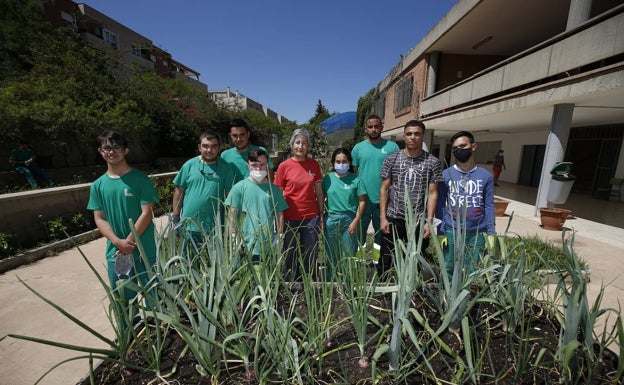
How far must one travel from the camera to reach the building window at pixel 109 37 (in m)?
20.7

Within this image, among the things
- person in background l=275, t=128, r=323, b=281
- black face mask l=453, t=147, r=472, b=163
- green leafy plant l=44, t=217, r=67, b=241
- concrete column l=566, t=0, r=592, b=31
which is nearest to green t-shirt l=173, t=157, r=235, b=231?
person in background l=275, t=128, r=323, b=281

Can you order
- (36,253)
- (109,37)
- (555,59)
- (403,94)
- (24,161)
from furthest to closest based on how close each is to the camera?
1. (109,37)
2. (403,94)
3. (24,161)
4. (555,59)
5. (36,253)

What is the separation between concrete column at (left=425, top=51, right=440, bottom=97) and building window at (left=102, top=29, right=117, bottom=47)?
2215cm

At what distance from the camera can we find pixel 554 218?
543 cm

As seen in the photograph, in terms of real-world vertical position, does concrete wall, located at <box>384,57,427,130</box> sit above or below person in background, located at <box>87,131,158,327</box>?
above

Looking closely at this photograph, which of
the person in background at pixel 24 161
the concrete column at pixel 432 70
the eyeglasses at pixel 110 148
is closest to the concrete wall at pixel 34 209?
the eyeglasses at pixel 110 148

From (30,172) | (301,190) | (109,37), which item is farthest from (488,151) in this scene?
(109,37)

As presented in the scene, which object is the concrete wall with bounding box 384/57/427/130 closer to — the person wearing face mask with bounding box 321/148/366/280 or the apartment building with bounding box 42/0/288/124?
the person wearing face mask with bounding box 321/148/366/280

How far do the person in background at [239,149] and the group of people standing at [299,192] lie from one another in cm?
1

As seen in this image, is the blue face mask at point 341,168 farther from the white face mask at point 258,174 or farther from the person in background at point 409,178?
the white face mask at point 258,174

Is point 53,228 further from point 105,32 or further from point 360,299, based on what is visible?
point 105,32

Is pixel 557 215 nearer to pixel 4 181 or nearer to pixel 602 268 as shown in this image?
pixel 602 268

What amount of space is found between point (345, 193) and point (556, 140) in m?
6.02

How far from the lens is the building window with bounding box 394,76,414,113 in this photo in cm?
1364
